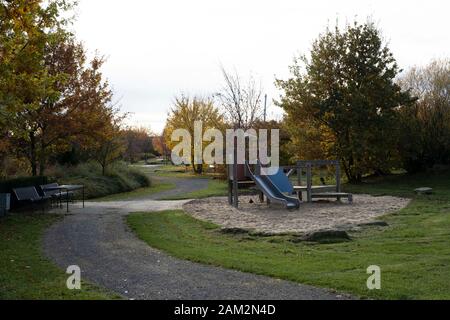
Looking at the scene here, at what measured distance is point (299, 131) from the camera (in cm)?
2731

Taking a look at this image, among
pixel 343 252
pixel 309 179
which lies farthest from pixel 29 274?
pixel 309 179

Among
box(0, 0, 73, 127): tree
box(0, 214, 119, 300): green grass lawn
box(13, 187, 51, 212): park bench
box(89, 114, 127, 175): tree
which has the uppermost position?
box(0, 0, 73, 127): tree

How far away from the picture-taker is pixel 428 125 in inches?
1157

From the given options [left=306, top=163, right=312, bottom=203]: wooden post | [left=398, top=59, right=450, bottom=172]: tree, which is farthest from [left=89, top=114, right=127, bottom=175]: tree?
[left=398, top=59, right=450, bottom=172]: tree

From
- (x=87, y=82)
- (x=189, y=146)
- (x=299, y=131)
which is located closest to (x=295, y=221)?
(x=87, y=82)

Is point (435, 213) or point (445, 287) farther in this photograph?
point (435, 213)

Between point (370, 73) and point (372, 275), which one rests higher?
point (370, 73)

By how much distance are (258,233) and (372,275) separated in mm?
4701

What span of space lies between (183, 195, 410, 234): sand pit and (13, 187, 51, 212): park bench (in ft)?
15.9

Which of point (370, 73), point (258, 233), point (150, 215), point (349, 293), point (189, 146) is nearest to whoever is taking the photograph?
point (349, 293)

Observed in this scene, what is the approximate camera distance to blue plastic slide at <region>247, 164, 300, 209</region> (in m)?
16.4

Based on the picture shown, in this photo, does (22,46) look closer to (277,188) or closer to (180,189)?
(277,188)

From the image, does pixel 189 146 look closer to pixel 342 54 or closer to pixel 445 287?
pixel 342 54

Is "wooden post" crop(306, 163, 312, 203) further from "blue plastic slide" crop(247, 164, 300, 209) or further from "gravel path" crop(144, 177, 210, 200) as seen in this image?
"gravel path" crop(144, 177, 210, 200)
